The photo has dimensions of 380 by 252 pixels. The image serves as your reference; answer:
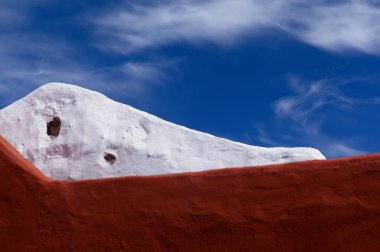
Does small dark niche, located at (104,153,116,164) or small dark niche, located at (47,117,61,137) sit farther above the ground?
small dark niche, located at (47,117,61,137)

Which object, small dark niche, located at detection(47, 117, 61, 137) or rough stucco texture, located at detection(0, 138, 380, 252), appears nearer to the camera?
rough stucco texture, located at detection(0, 138, 380, 252)

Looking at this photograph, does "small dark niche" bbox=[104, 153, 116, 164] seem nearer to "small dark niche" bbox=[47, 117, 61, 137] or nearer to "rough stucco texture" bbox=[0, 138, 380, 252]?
"small dark niche" bbox=[47, 117, 61, 137]

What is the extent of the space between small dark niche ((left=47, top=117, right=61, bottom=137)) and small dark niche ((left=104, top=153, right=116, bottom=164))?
0.63 metres

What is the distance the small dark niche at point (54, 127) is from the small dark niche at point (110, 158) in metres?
0.63

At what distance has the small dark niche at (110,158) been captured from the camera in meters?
8.34

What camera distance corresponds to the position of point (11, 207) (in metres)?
5.76

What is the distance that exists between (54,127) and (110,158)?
0.75 meters

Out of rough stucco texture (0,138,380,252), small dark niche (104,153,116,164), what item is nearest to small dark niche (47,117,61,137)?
small dark niche (104,153,116,164)

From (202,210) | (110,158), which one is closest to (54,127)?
(110,158)

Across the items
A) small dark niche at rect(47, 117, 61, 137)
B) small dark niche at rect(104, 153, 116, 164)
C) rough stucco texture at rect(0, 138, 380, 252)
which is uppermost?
small dark niche at rect(47, 117, 61, 137)

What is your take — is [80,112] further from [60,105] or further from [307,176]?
[307,176]

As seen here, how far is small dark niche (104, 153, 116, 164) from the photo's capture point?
8.34 m

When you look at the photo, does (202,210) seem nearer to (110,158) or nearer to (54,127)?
(110,158)

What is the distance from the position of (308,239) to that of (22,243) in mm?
2246
